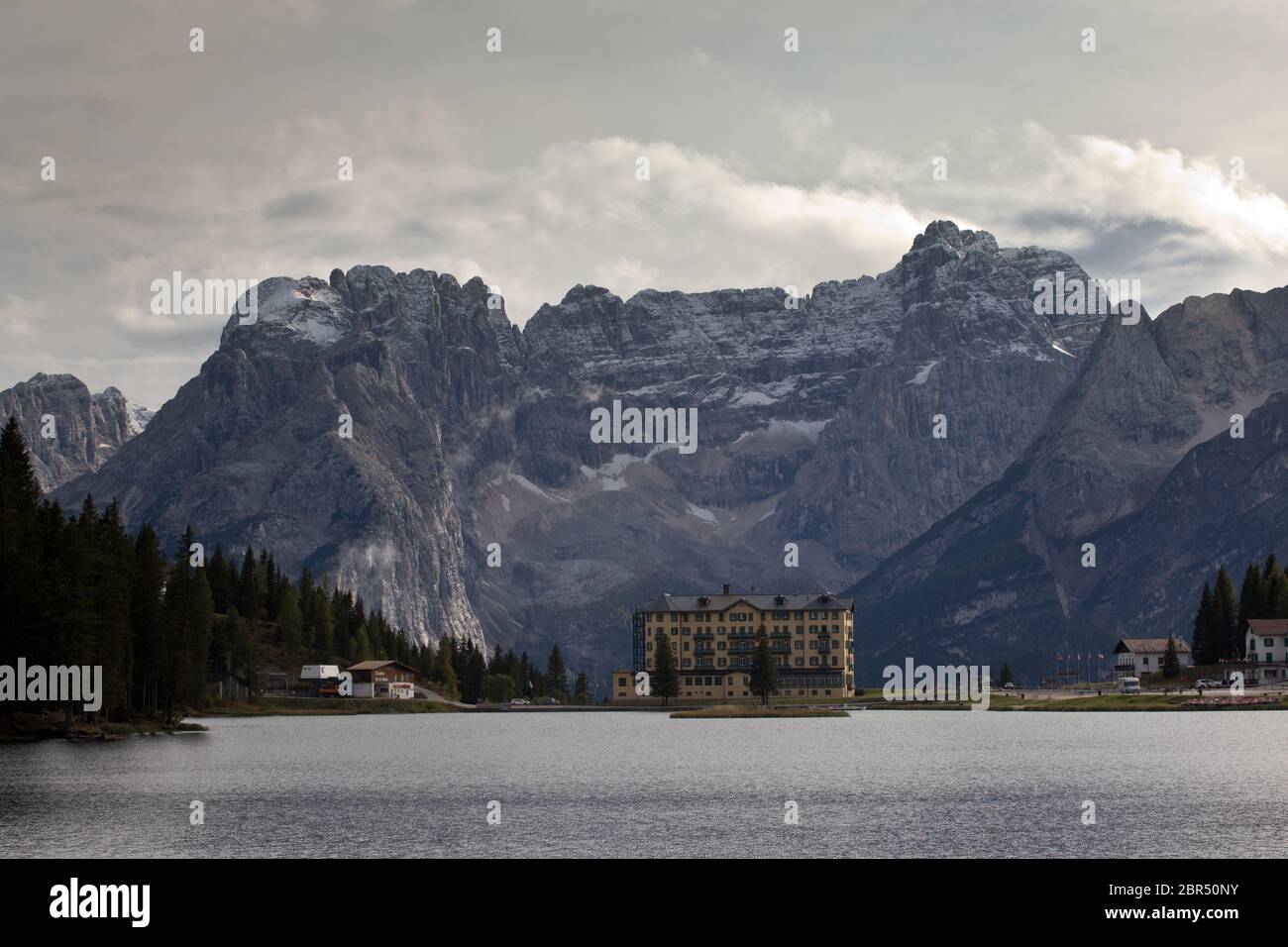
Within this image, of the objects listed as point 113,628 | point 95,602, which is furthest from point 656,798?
point 95,602

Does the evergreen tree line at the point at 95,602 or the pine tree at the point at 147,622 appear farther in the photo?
the pine tree at the point at 147,622

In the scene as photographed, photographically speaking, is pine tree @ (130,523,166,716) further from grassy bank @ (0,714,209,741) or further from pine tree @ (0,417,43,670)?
pine tree @ (0,417,43,670)

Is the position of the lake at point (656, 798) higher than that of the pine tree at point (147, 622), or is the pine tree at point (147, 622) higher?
the pine tree at point (147, 622)

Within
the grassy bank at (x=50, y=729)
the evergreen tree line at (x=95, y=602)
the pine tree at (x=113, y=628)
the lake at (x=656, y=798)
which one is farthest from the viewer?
the pine tree at (x=113, y=628)

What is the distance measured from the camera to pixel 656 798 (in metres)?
103

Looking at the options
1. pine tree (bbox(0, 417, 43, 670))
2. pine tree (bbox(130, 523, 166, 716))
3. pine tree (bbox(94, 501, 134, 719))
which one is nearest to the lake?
pine tree (bbox(94, 501, 134, 719))

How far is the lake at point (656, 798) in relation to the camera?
78062 mm

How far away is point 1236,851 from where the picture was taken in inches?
2889

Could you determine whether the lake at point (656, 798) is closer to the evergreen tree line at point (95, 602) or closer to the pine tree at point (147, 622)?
the evergreen tree line at point (95, 602)

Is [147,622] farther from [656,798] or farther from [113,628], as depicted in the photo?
[656,798]

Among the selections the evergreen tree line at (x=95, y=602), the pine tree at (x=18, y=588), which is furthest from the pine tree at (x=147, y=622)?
the pine tree at (x=18, y=588)
